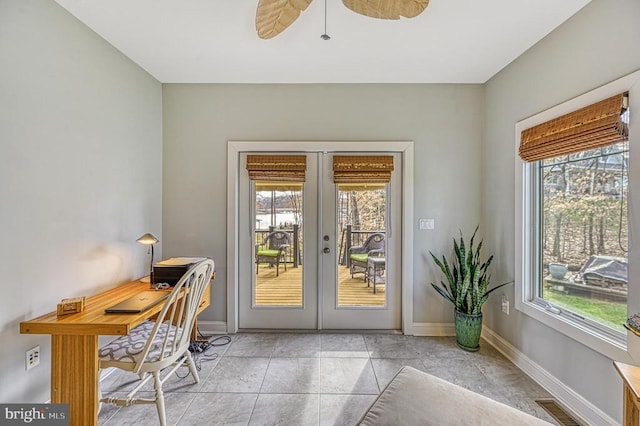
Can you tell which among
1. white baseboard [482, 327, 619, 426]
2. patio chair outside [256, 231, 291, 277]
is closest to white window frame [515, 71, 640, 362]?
white baseboard [482, 327, 619, 426]

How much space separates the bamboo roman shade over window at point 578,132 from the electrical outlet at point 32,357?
3599 millimetres

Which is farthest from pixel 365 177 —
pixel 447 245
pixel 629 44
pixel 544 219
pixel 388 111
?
pixel 629 44

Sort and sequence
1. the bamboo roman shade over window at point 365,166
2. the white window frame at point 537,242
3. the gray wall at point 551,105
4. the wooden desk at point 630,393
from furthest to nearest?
the bamboo roman shade over window at point 365,166, the gray wall at point 551,105, the white window frame at point 537,242, the wooden desk at point 630,393

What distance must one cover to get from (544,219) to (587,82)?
1005 millimetres

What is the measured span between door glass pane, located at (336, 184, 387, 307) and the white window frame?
1.20 m

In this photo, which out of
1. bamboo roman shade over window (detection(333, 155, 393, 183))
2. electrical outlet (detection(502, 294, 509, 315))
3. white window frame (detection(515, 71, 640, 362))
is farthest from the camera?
bamboo roman shade over window (detection(333, 155, 393, 183))

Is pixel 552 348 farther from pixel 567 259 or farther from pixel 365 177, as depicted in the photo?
pixel 365 177

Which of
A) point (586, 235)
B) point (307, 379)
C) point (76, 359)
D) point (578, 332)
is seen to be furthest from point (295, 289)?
point (586, 235)

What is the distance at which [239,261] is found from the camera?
3117 mm

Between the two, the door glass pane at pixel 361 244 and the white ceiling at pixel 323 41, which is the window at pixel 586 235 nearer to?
the white ceiling at pixel 323 41

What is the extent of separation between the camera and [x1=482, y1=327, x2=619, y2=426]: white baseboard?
1759 millimetres

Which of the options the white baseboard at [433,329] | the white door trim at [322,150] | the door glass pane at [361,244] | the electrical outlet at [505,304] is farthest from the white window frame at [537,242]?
the door glass pane at [361,244]

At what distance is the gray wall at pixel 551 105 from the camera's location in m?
1.67
